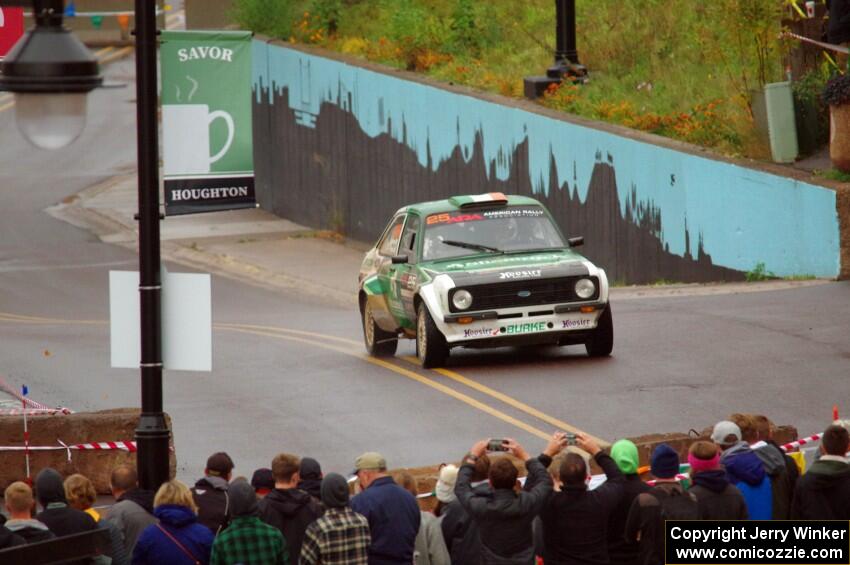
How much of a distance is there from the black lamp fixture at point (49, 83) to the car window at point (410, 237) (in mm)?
11348

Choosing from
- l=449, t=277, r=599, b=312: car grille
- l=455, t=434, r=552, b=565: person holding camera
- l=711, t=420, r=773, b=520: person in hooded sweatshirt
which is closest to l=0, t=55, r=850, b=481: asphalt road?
l=449, t=277, r=599, b=312: car grille

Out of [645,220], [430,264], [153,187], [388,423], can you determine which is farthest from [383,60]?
[153,187]

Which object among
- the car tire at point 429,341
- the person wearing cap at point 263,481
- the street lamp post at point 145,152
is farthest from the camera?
the car tire at point 429,341

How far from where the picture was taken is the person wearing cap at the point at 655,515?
940 cm

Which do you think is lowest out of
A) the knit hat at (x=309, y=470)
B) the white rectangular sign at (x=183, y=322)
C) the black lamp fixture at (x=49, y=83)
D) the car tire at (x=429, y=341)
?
the car tire at (x=429, y=341)

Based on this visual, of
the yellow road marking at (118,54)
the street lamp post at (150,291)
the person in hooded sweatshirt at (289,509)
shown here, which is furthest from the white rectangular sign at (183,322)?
the yellow road marking at (118,54)

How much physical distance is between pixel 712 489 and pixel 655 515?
1.70 feet

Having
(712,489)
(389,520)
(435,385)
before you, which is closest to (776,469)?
(712,489)

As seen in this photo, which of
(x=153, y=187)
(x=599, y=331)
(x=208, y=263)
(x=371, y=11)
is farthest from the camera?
(x=371, y=11)

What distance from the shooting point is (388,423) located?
16734mm

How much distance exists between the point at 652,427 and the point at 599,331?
3.47 meters

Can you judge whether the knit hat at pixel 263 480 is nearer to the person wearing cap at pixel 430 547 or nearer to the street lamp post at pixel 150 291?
the street lamp post at pixel 150 291

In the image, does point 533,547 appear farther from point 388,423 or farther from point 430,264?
point 430,264

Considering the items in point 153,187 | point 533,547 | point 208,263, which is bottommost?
point 208,263
